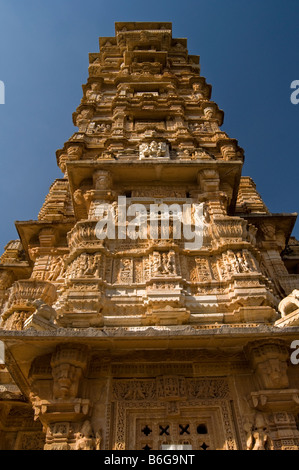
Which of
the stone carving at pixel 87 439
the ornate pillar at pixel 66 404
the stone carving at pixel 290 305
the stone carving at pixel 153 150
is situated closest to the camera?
the stone carving at pixel 87 439

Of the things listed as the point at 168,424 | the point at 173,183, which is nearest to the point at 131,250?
the point at 173,183

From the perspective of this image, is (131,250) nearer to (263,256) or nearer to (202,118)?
(263,256)

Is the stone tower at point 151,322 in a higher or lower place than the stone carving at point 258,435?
higher

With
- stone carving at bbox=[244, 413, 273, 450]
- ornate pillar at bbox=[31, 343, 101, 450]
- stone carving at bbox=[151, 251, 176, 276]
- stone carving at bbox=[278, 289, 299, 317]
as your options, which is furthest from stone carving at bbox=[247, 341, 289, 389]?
ornate pillar at bbox=[31, 343, 101, 450]

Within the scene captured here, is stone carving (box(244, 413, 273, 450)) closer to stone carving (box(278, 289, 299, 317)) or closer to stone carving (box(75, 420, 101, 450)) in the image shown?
stone carving (box(278, 289, 299, 317))

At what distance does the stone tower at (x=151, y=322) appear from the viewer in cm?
659

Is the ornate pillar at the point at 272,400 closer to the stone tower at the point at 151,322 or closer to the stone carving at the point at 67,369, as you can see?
the stone tower at the point at 151,322

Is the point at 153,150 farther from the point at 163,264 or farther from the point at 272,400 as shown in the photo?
the point at 272,400

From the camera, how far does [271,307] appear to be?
827 cm

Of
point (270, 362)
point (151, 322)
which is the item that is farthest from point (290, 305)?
point (151, 322)

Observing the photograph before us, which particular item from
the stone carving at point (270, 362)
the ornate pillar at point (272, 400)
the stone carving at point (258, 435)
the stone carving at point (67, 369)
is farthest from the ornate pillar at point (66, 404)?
the stone carving at point (270, 362)

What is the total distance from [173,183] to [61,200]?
5.74 meters

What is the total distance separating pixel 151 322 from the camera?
8258 millimetres

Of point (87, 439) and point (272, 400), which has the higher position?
point (272, 400)
